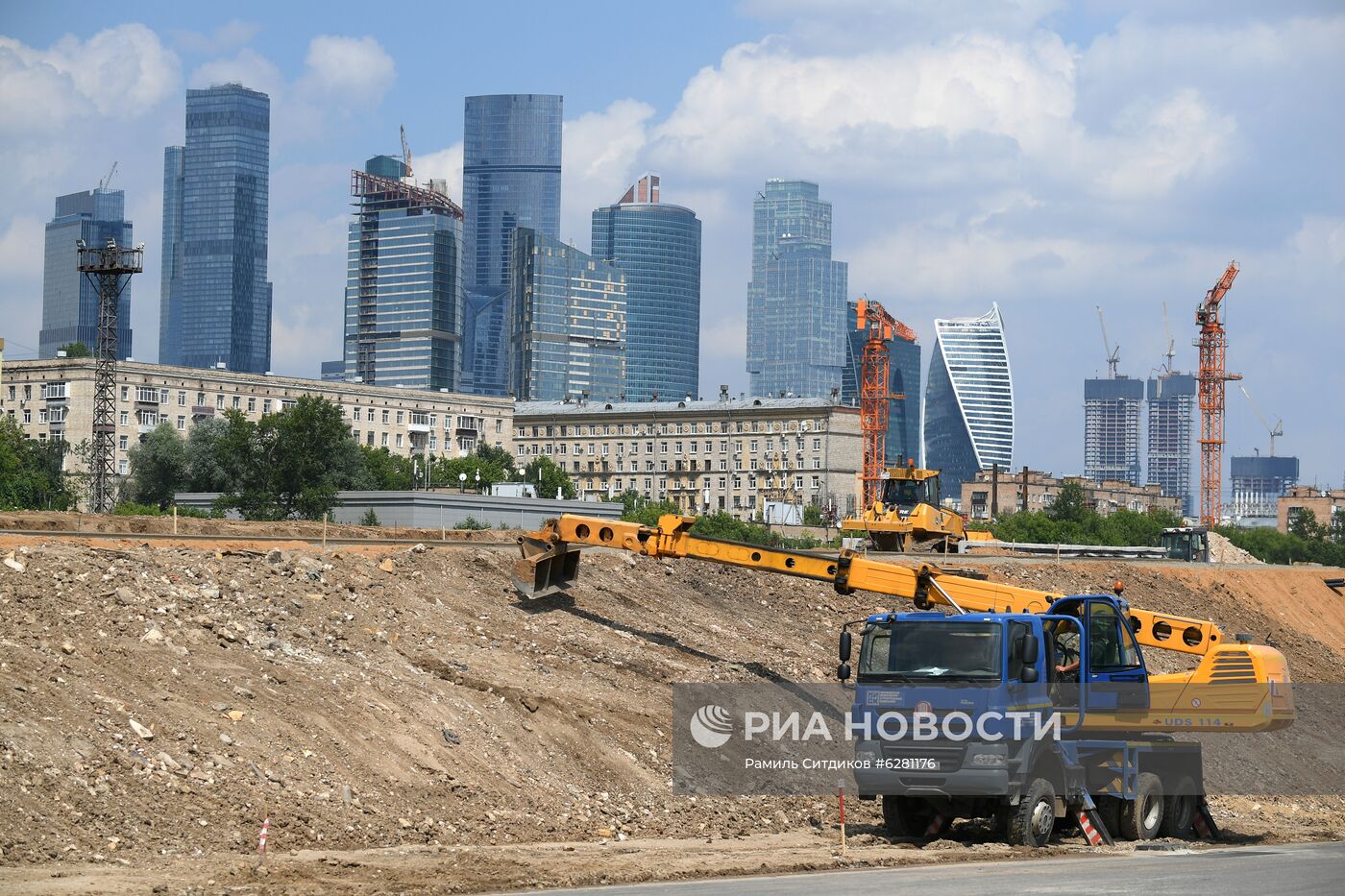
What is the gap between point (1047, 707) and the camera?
2430 centimetres

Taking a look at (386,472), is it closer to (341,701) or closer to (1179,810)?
(341,701)

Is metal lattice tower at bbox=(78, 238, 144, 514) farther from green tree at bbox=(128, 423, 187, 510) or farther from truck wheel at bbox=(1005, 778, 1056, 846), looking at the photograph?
truck wheel at bbox=(1005, 778, 1056, 846)

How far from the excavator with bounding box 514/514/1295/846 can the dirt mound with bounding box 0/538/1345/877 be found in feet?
13.4

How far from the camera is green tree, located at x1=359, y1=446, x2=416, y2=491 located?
14125 centimetres

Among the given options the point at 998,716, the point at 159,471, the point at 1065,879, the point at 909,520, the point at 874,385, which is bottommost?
the point at 1065,879

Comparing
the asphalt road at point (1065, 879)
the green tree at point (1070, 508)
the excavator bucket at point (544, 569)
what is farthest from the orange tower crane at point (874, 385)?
the asphalt road at point (1065, 879)

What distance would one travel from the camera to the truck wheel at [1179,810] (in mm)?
27047

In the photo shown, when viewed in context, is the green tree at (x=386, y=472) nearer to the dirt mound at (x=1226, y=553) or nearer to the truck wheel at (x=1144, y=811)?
the dirt mound at (x=1226, y=553)

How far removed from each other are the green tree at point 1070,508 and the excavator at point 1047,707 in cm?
14009

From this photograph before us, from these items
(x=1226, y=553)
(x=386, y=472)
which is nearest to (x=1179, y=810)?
(x=1226, y=553)

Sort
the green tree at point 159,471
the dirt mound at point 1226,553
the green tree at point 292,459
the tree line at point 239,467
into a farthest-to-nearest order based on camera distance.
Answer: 1. the green tree at point 159,471
2. the green tree at point 292,459
3. the tree line at point 239,467
4. the dirt mound at point 1226,553

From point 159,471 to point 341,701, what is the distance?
361ft

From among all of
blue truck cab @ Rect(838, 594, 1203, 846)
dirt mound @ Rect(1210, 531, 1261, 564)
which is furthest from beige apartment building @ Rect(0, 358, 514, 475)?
blue truck cab @ Rect(838, 594, 1203, 846)

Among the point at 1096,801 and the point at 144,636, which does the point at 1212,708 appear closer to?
the point at 1096,801
